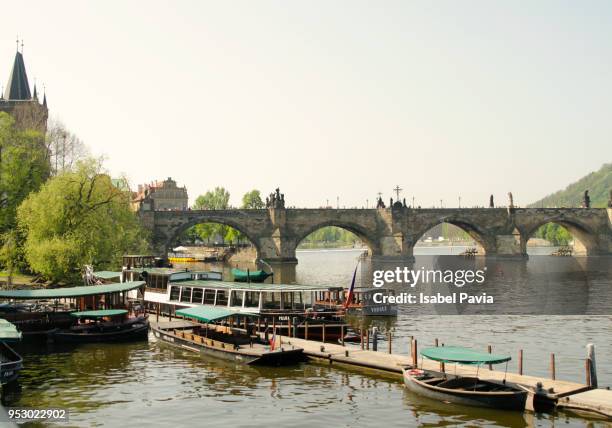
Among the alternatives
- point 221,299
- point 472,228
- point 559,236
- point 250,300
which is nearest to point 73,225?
point 221,299

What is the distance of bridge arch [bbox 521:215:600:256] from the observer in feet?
370

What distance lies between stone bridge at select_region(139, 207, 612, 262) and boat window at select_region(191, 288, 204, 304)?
57.0 metres

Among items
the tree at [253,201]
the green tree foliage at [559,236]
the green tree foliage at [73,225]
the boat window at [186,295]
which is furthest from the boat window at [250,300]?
the green tree foliage at [559,236]

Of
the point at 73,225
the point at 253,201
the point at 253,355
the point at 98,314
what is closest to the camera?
the point at 253,355

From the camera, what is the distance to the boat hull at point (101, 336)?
34844mm

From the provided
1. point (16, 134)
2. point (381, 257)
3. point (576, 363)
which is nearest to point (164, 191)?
point (381, 257)

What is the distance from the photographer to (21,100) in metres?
95.7

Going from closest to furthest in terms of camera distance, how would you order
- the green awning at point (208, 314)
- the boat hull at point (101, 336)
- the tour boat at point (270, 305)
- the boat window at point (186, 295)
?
the green awning at point (208, 314), the boat hull at point (101, 336), the tour boat at point (270, 305), the boat window at point (186, 295)

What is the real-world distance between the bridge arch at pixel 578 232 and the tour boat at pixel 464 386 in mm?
92597

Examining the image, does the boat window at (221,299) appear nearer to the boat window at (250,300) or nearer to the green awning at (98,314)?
the boat window at (250,300)

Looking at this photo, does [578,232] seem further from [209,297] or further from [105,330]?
[105,330]

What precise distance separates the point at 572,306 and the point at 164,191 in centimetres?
13665

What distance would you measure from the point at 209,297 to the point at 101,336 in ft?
21.1

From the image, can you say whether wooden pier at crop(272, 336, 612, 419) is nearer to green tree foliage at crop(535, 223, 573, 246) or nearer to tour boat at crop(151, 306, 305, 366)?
tour boat at crop(151, 306, 305, 366)
